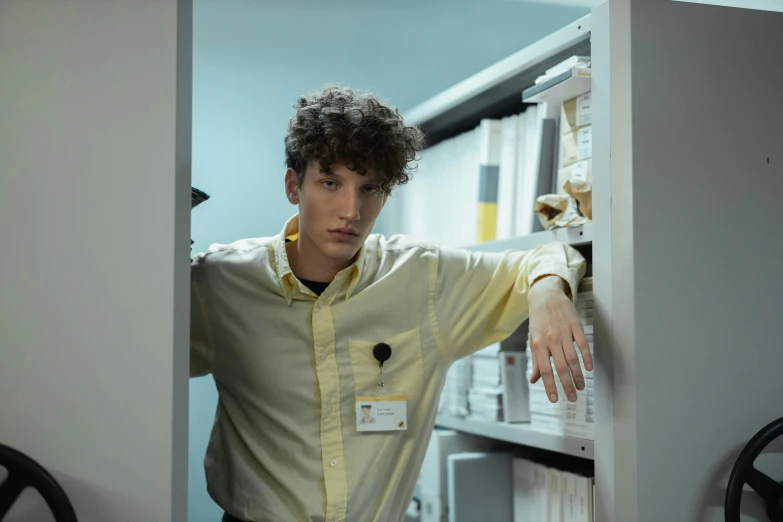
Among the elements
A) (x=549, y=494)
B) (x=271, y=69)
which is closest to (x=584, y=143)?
(x=549, y=494)

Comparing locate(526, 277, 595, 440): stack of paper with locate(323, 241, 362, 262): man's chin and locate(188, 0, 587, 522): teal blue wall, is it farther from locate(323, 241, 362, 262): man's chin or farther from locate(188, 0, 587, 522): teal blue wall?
locate(188, 0, 587, 522): teal blue wall

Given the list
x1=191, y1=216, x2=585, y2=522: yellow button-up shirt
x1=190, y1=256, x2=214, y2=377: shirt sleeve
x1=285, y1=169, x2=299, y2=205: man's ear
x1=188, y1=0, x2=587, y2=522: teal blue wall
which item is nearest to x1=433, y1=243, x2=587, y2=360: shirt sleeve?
x1=191, y1=216, x2=585, y2=522: yellow button-up shirt

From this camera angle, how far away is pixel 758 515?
4.30 ft

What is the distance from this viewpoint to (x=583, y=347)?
127cm

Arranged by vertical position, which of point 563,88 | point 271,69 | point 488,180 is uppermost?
point 271,69

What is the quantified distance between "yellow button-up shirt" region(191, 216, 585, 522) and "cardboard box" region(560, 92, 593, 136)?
31 centimetres

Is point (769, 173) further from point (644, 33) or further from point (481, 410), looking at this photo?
point (481, 410)

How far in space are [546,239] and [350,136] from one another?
0.54 m

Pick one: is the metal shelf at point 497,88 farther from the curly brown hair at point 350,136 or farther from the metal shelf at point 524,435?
the metal shelf at point 524,435

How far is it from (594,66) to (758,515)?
869 mm

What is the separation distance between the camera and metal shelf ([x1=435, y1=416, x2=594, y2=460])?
162 cm

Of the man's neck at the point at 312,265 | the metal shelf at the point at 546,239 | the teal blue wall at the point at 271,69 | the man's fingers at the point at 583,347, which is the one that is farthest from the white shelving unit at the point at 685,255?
the teal blue wall at the point at 271,69

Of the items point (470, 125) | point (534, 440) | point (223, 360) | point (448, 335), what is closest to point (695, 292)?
point (448, 335)

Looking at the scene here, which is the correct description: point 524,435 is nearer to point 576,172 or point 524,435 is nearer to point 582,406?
point 582,406
